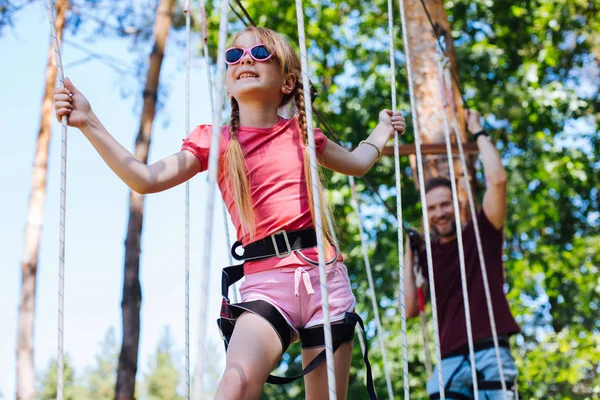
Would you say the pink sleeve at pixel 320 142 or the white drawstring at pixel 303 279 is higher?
the pink sleeve at pixel 320 142

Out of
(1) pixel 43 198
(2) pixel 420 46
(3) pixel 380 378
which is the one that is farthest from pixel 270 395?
(2) pixel 420 46

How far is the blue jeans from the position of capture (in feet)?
9.34

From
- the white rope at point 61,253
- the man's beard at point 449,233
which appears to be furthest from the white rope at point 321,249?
the man's beard at point 449,233

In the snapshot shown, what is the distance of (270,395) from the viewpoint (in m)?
7.12

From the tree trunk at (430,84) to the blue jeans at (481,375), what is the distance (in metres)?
1.24

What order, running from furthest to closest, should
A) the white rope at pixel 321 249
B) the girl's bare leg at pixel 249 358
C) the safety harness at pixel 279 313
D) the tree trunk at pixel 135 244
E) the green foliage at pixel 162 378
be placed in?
1. the green foliage at pixel 162 378
2. the tree trunk at pixel 135 244
3. the safety harness at pixel 279 313
4. the girl's bare leg at pixel 249 358
5. the white rope at pixel 321 249

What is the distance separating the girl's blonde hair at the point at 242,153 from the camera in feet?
5.71

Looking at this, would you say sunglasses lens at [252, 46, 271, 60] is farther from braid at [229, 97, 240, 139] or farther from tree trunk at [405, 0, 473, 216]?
tree trunk at [405, 0, 473, 216]

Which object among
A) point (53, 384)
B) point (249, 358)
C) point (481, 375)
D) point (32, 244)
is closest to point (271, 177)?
point (249, 358)

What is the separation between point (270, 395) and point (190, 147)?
5731 mm

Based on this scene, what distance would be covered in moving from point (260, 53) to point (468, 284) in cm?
162

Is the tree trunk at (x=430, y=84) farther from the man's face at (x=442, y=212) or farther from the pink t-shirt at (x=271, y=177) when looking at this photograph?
the pink t-shirt at (x=271, y=177)

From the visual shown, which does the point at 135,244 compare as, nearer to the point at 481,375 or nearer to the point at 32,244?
the point at 32,244

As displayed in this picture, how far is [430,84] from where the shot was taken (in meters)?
4.53
